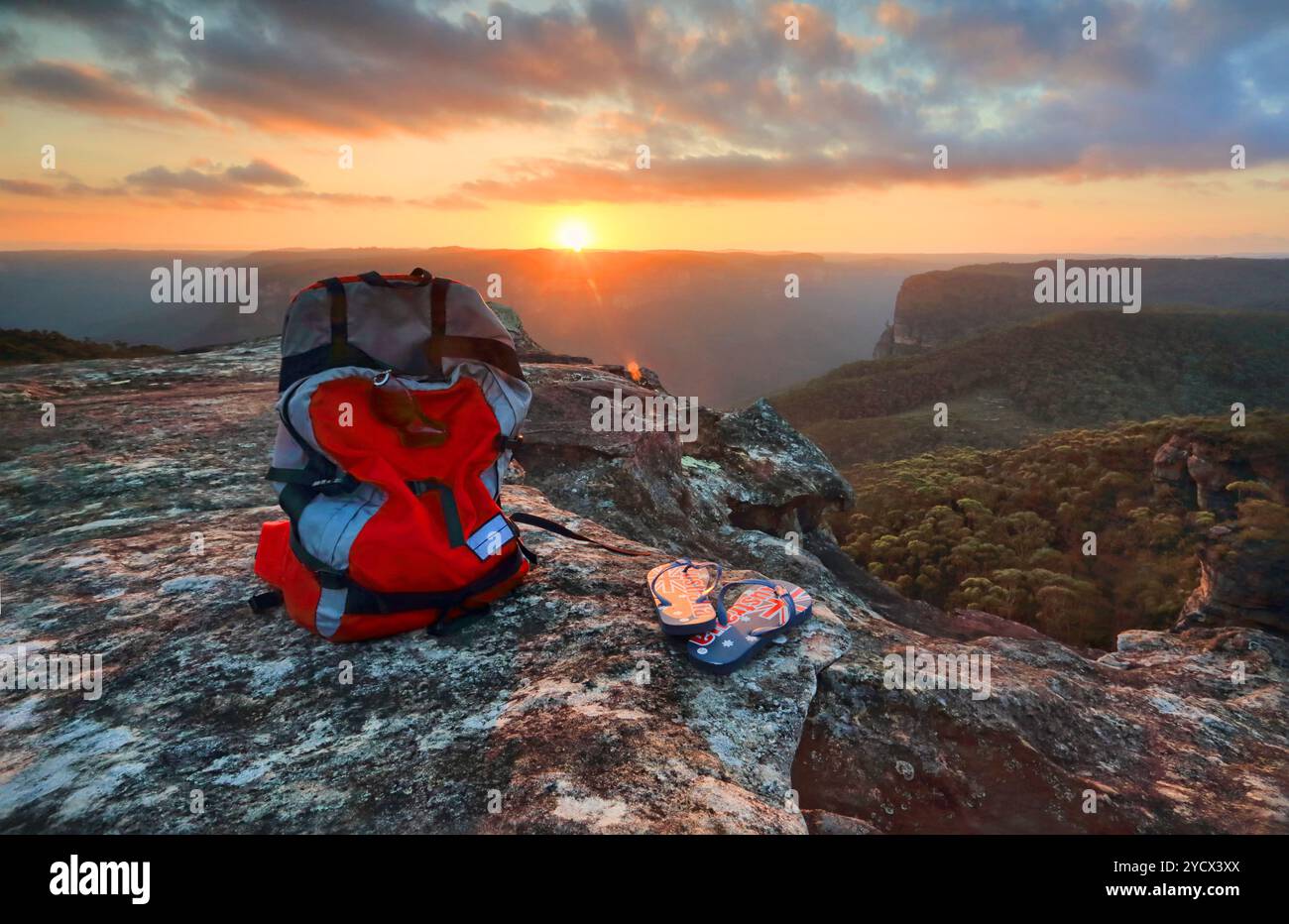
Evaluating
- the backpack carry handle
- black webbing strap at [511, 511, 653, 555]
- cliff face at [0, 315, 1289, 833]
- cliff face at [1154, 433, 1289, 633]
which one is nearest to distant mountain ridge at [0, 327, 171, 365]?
cliff face at [0, 315, 1289, 833]

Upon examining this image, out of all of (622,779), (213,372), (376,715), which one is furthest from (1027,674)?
(213,372)

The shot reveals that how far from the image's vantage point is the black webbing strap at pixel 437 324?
420 cm

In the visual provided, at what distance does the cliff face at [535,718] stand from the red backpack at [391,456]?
11.8 inches

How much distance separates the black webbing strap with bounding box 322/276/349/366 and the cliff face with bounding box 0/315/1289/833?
1762mm

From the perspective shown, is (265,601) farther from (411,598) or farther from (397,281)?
(397,281)

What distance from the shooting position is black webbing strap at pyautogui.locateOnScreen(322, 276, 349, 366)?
3.87 metres

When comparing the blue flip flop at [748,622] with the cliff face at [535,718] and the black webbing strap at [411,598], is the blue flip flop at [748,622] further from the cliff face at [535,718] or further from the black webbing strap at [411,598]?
the black webbing strap at [411,598]

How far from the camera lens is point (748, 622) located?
12.9 ft

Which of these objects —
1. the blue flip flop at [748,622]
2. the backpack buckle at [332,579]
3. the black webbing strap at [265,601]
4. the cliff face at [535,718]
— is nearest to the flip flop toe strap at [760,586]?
the blue flip flop at [748,622]

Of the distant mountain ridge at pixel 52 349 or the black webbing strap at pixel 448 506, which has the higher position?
the distant mountain ridge at pixel 52 349

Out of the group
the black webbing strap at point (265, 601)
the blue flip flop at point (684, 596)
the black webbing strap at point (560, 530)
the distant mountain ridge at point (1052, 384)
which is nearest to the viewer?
the blue flip flop at point (684, 596)

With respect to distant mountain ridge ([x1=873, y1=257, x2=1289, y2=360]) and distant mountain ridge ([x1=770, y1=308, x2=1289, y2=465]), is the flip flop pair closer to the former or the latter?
distant mountain ridge ([x1=770, y1=308, x2=1289, y2=465])

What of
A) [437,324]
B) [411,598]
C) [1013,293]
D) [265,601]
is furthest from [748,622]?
[1013,293]
